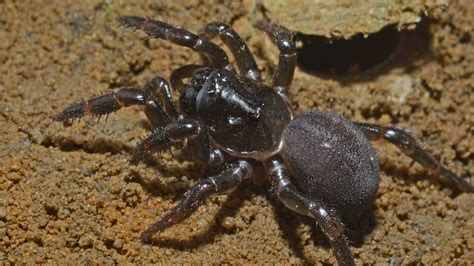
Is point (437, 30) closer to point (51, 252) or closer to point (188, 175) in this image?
point (188, 175)

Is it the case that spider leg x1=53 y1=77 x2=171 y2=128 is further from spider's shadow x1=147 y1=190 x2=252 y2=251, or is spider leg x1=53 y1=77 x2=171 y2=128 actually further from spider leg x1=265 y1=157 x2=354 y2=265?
spider leg x1=265 y1=157 x2=354 y2=265

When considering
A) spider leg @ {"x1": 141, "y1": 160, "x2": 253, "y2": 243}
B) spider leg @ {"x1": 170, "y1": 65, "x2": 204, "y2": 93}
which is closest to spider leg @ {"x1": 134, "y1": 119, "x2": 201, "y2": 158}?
spider leg @ {"x1": 141, "y1": 160, "x2": 253, "y2": 243}

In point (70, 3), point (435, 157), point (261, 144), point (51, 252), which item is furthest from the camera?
point (70, 3)

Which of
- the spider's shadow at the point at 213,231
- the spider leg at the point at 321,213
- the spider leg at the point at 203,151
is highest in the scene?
the spider leg at the point at 203,151

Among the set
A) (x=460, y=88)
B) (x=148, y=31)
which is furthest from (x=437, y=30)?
(x=148, y=31)

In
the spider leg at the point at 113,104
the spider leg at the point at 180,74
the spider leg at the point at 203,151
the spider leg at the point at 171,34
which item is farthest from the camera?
the spider leg at the point at 180,74

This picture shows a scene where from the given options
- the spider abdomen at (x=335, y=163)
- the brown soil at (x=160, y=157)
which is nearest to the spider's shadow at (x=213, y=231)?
the brown soil at (x=160, y=157)

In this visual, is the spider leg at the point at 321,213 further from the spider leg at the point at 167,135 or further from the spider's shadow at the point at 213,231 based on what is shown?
the spider leg at the point at 167,135

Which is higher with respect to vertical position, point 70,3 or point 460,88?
point 70,3
